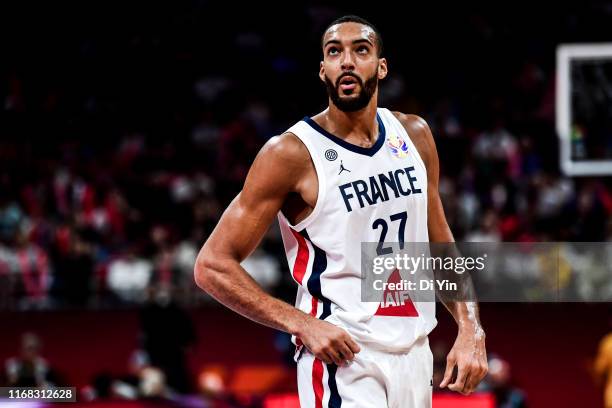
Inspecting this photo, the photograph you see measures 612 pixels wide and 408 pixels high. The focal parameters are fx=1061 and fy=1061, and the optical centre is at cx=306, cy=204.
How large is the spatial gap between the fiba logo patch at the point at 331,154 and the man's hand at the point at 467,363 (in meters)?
0.92

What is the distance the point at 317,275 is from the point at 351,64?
0.89 m

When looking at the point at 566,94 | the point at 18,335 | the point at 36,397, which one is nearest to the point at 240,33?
Answer: the point at 18,335

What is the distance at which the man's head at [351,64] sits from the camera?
14.5 ft

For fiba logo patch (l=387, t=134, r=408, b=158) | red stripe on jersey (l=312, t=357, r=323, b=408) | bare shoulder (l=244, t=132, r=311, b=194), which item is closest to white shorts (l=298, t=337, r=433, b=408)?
red stripe on jersey (l=312, t=357, r=323, b=408)

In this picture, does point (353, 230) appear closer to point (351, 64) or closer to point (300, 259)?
point (300, 259)

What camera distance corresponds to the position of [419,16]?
1800 centimetres

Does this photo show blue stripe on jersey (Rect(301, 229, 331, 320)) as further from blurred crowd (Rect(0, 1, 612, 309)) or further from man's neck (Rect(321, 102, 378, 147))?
blurred crowd (Rect(0, 1, 612, 309))

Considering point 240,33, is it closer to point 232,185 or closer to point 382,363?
point 232,185

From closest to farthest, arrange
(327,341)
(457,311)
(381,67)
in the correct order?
(327,341), (381,67), (457,311)

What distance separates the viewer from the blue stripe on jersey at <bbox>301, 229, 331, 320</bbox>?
441 centimetres

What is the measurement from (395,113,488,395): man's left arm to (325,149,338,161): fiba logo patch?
0.47 metres

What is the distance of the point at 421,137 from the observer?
4.80m

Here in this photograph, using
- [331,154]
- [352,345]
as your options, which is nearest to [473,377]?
[352,345]

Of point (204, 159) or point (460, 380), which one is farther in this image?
point (204, 159)
